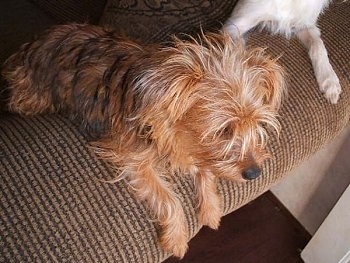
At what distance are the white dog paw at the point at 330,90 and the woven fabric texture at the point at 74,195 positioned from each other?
0.27 feet

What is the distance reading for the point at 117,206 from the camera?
112 centimetres

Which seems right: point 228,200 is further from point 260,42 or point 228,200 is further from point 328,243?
point 328,243

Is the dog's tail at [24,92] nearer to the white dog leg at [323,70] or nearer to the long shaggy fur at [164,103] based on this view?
the long shaggy fur at [164,103]

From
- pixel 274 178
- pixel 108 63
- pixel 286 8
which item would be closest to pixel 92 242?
pixel 108 63

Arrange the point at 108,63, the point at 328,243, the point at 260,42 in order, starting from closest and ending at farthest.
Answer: the point at 108,63 → the point at 260,42 → the point at 328,243

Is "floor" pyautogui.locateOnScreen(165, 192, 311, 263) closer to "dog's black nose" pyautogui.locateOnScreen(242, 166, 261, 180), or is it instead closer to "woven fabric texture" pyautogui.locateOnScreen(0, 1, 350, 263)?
"woven fabric texture" pyautogui.locateOnScreen(0, 1, 350, 263)

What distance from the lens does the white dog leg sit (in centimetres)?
143

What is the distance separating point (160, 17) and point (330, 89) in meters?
0.54

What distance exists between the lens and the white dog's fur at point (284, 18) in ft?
5.11

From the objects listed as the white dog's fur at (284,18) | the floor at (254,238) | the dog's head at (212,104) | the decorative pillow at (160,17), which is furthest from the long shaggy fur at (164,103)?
the floor at (254,238)

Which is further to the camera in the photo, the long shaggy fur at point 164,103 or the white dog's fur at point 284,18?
the white dog's fur at point 284,18

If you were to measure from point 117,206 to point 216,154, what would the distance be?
251 millimetres

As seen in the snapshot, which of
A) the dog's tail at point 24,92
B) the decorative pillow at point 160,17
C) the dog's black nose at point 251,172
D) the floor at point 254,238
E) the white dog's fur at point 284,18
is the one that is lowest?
the floor at point 254,238

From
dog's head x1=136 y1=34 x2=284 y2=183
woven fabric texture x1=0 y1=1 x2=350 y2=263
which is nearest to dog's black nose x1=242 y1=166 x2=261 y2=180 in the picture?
dog's head x1=136 y1=34 x2=284 y2=183
